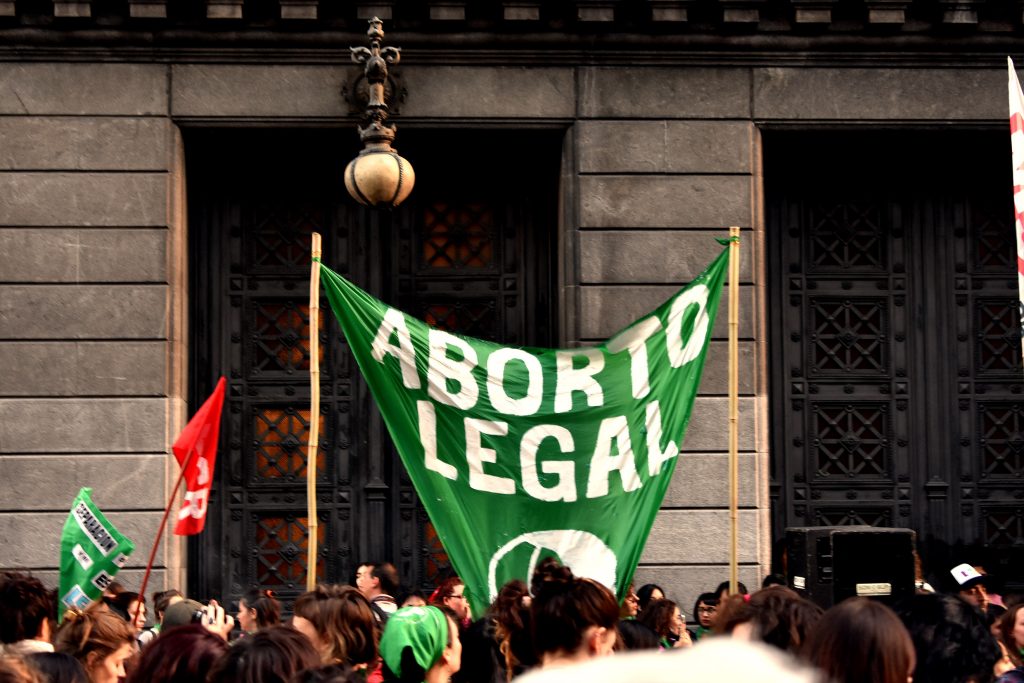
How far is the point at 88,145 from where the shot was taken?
15195 millimetres

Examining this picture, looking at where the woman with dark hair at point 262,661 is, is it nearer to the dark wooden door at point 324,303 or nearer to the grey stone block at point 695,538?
the grey stone block at point 695,538

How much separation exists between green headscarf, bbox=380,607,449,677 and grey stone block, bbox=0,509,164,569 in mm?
8523

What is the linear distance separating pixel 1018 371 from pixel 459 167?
6350 mm

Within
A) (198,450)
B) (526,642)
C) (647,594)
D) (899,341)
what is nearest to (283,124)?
(198,450)

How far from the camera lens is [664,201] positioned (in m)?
15.4

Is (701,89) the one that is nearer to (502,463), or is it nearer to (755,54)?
(755,54)

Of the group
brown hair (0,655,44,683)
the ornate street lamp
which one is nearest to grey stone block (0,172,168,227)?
the ornate street lamp

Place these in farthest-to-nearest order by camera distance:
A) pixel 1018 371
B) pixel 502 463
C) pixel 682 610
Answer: pixel 1018 371, pixel 682 610, pixel 502 463

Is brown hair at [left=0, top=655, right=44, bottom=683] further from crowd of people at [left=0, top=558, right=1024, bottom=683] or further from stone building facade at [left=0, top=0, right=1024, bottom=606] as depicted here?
stone building facade at [left=0, top=0, right=1024, bottom=606]

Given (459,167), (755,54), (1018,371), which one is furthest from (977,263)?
(459,167)

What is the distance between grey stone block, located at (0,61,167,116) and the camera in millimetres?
15141

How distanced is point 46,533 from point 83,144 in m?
3.84

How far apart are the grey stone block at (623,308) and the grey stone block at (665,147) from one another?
48.5 inches

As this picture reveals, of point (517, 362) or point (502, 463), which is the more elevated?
point (517, 362)
